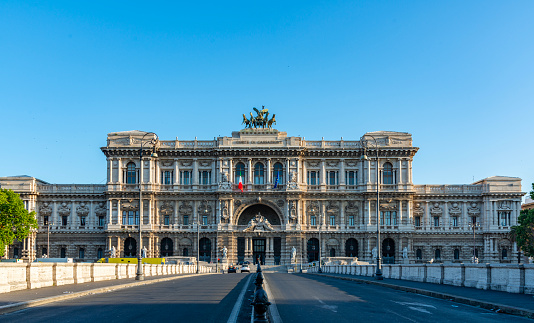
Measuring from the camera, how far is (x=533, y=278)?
2598cm

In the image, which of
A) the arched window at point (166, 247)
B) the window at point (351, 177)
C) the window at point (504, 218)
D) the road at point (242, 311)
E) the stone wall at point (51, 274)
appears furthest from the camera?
the window at point (351, 177)

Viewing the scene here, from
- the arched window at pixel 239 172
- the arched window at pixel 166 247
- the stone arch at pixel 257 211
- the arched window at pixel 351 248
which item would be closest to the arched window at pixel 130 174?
the arched window at pixel 166 247

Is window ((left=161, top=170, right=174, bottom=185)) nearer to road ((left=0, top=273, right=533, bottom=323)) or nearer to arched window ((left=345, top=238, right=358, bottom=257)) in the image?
arched window ((left=345, top=238, right=358, bottom=257))

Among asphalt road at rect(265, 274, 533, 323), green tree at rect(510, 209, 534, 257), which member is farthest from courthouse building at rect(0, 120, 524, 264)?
asphalt road at rect(265, 274, 533, 323)

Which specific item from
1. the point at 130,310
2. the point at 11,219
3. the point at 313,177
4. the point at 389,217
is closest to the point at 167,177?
the point at 313,177

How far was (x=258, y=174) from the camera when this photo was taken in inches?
3858

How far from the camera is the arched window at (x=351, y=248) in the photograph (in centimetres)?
9738

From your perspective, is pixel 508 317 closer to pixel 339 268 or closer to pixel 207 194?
pixel 339 268

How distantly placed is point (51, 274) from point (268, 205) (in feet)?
216

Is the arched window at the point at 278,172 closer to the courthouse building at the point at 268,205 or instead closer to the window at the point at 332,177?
the courthouse building at the point at 268,205

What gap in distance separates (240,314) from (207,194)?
78.6m

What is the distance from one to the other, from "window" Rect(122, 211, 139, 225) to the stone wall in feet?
163

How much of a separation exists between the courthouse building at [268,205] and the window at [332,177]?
228 mm

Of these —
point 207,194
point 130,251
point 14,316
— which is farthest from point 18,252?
point 14,316
